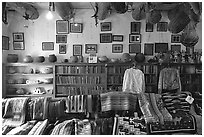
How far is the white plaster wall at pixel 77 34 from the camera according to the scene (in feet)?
18.2

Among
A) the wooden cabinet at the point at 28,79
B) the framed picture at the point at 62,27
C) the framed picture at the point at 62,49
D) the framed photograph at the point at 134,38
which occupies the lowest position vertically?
the wooden cabinet at the point at 28,79

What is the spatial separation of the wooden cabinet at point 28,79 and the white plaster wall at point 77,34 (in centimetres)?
32

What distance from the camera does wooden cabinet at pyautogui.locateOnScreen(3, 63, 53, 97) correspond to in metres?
5.31

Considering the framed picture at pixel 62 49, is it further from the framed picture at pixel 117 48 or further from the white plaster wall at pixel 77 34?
the framed picture at pixel 117 48

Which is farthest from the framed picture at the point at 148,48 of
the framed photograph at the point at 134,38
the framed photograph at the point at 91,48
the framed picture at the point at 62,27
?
the framed picture at the point at 62,27

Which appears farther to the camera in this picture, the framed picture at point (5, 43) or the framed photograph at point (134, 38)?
the framed photograph at point (134, 38)

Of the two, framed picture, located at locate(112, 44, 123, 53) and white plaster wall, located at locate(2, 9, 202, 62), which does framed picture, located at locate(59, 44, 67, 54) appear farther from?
framed picture, located at locate(112, 44, 123, 53)

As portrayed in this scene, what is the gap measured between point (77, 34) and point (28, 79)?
1.68 metres

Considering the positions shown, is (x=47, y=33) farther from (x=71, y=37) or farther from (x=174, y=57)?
(x=174, y=57)

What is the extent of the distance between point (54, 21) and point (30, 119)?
341 cm

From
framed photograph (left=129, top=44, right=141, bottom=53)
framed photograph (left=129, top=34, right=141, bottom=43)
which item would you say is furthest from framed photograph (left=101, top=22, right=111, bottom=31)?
framed photograph (left=129, top=44, right=141, bottom=53)

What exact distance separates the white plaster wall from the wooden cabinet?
32 cm

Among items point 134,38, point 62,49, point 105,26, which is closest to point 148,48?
point 134,38

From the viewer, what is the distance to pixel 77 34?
556 cm
